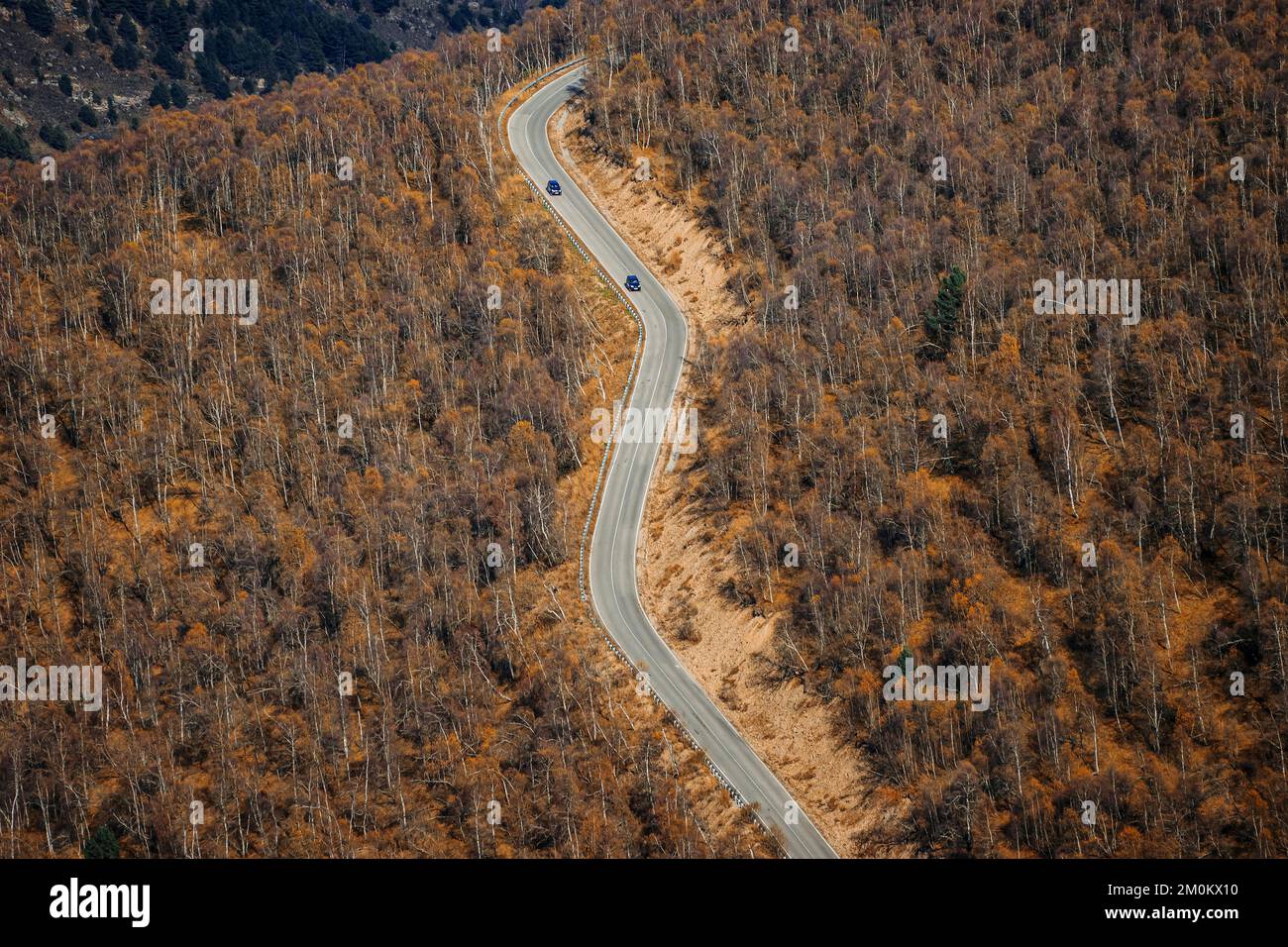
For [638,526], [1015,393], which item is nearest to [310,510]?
[638,526]

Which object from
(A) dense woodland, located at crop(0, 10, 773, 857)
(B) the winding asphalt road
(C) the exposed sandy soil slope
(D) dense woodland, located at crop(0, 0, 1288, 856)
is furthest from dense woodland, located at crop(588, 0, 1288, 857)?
(A) dense woodland, located at crop(0, 10, 773, 857)

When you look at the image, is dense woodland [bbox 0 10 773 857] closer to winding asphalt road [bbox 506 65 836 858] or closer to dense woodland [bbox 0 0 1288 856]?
dense woodland [bbox 0 0 1288 856]

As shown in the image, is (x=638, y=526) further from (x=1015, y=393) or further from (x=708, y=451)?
(x=1015, y=393)

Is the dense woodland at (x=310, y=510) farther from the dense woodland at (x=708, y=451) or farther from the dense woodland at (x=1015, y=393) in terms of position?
the dense woodland at (x=1015, y=393)

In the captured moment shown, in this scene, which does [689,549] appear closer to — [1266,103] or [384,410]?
[384,410]

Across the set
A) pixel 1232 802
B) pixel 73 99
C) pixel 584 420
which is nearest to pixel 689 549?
pixel 584 420
